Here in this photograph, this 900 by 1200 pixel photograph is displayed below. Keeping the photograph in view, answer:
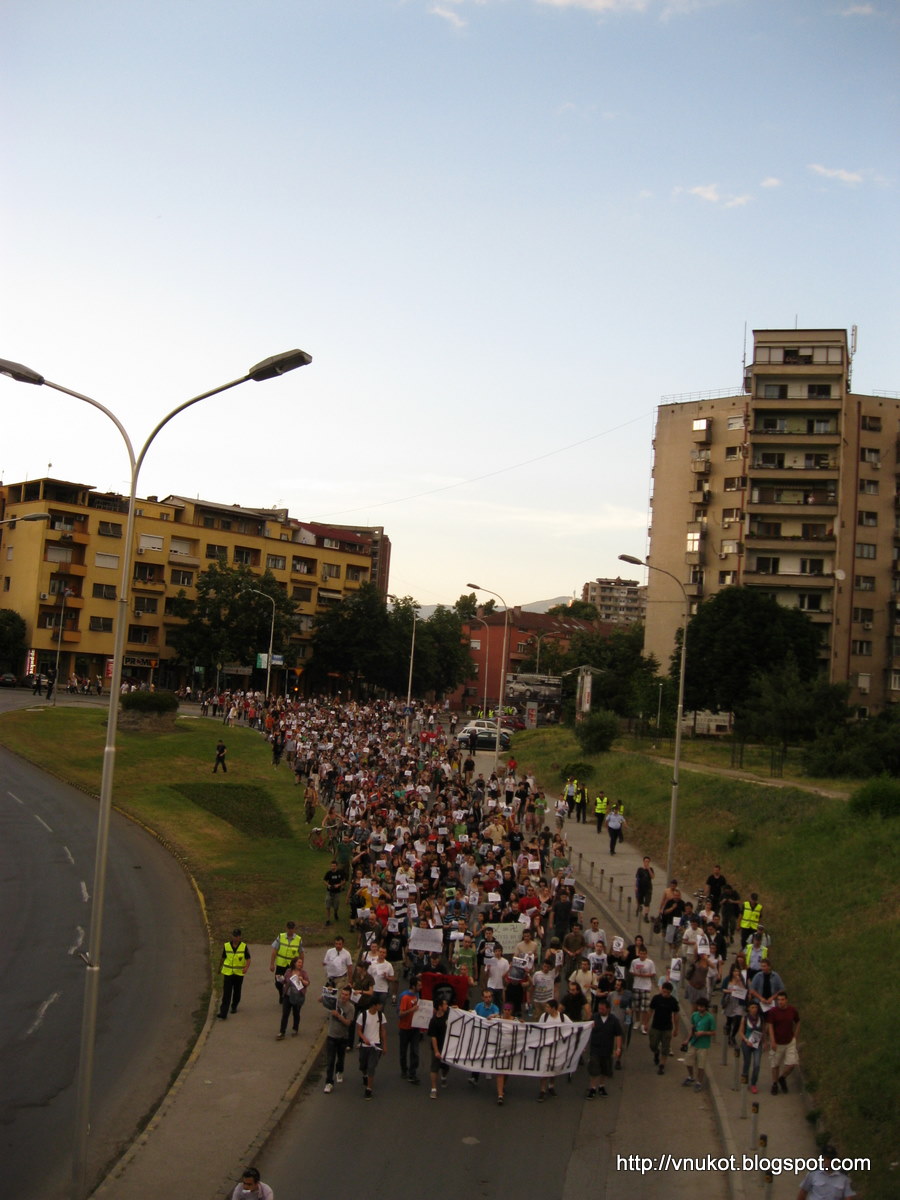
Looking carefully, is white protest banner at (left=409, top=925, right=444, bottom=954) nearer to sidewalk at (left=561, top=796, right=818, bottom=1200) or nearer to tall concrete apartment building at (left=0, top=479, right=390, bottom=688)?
sidewalk at (left=561, top=796, right=818, bottom=1200)

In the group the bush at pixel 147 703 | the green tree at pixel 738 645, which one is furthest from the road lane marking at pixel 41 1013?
the green tree at pixel 738 645

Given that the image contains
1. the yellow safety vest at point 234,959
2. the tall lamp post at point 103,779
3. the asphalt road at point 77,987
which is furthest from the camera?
the yellow safety vest at point 234,959

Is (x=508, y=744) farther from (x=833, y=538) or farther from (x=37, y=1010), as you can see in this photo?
(x=37, y=1010)

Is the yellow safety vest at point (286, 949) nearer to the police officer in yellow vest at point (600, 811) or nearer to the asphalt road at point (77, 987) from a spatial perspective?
the asphalt road at point (77, 987)

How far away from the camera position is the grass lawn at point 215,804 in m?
24.3

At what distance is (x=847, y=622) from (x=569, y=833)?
136ft

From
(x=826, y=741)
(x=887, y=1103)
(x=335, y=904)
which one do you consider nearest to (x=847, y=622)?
(x=826, y=741)

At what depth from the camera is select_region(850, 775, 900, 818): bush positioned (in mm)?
25766

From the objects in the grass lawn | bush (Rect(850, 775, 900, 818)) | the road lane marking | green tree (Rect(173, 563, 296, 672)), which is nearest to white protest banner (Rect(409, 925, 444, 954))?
the grass lawn

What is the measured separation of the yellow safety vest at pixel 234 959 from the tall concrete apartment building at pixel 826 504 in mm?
57458

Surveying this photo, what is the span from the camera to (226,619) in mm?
82812

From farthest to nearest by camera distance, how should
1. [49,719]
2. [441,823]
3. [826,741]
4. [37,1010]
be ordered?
[49,719] < [826,741] < [441,823] < [37,1010]

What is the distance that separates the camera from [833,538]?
6975 cm

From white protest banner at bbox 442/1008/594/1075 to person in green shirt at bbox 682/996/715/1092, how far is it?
1.93 m
